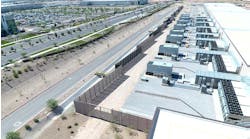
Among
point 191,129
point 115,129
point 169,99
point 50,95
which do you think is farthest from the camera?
point 50,95

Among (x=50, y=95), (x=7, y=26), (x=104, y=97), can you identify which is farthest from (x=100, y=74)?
(x=7, y=26)

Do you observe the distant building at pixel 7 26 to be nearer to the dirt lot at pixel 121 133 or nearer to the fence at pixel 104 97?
the fence at pixel 104 97

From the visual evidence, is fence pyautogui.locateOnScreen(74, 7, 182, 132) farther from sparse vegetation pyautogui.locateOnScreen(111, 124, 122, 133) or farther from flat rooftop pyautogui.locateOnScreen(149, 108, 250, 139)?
flat rooftop pyautogui.locateOnScreen(149, 108, 250, 139)

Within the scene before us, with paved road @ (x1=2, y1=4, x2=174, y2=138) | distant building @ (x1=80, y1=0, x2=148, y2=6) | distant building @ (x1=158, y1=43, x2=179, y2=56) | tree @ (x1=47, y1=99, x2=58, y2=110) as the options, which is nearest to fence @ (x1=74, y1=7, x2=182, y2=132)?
paved road @ (x1=2, y1=4, x2=174, y2=138)

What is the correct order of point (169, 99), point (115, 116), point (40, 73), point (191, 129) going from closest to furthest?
point (191, 129) < point (115, 116) < point (169, 99) < point (40, 73)

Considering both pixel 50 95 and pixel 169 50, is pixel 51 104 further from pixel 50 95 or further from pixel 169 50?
pixel 169 50

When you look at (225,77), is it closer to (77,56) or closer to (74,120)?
(74,120)

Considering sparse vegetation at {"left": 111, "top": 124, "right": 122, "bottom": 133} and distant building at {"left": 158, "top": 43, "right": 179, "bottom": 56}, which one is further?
distant building at {"left": 158, "top": 43, "right": 179, "bottom": 56}
